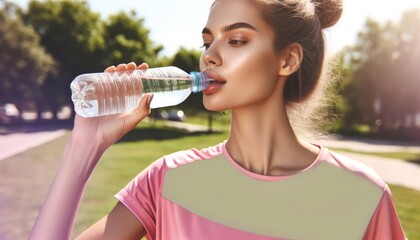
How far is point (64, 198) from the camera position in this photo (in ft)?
5.57

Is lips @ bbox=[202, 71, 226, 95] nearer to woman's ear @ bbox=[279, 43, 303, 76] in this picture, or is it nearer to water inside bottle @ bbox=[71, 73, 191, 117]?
water inside bottle @ bbox=[71, 73, 191, 117]

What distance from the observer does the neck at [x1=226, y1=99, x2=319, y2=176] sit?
214 centimetres

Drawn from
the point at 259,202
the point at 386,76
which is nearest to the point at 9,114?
the point at 386,76

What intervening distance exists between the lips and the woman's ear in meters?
0.28

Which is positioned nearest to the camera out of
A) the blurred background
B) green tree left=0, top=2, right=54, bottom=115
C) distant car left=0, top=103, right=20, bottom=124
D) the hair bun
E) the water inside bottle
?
the water inside bottle

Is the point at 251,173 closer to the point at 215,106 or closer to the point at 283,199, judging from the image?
the point at 283,199

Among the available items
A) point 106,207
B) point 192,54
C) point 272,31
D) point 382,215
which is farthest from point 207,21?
point 192,54

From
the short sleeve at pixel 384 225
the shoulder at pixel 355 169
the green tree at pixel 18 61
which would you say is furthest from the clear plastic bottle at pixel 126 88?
the green tree at pixel 18 61

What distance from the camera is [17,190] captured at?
1023 cm

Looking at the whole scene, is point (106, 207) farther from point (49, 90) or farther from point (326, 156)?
point (49, 90)

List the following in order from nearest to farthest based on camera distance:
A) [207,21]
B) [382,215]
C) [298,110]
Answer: [382,215]
[207,21]
[298,110]

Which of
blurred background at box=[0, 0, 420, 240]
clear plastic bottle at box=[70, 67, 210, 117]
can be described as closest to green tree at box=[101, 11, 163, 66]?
blurred background at box=[0, 0, 420, 240]

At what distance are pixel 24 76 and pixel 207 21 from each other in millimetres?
40072

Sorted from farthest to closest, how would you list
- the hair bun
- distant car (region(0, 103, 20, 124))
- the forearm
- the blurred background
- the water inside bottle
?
distant car (region(0, 103, 20, 124))
the blurred background
the hair bun
the water inside bottle
the forearm
